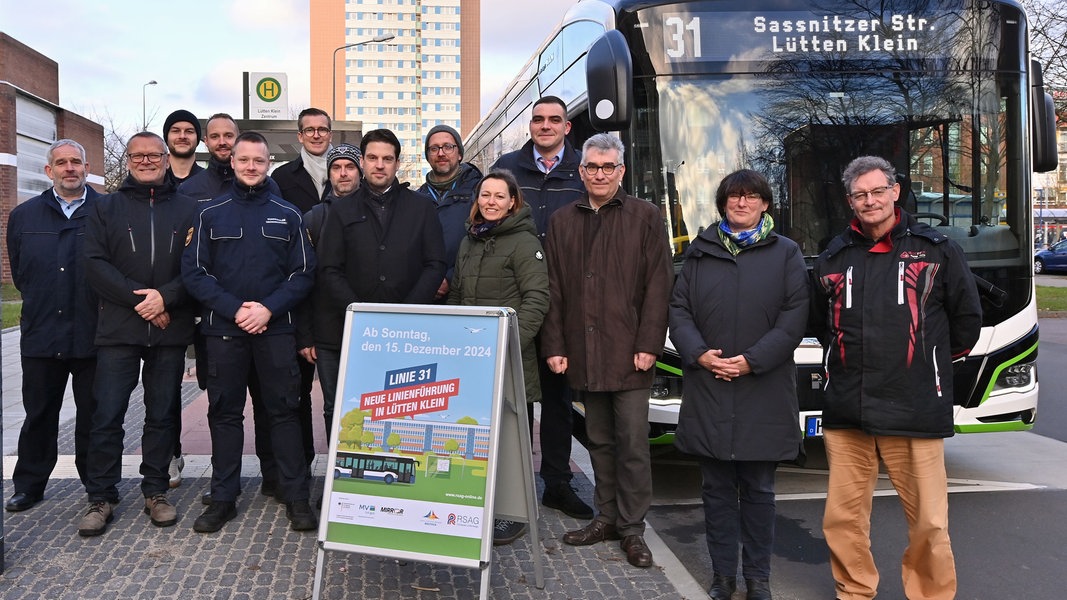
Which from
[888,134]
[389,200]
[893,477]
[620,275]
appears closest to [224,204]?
[389,200]

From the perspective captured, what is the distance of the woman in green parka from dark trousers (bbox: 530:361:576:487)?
0.49 meters

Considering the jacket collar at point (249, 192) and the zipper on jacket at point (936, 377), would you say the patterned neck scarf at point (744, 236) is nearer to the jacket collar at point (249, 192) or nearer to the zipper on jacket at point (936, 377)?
the zipper on jacket at point (936, 377)

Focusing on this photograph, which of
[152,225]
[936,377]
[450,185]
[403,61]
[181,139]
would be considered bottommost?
[936,377]

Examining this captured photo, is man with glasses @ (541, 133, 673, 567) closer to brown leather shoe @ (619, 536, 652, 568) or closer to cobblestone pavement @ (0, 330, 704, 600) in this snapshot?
brown leather shoe @ (619, 536, 652, 568)

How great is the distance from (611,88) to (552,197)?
751mm

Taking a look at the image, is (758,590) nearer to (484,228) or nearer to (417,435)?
(417,435)

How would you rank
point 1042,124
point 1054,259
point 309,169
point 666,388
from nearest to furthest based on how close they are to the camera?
point 666,388 → point 309,169 → point 1042,124 → point 1054,259

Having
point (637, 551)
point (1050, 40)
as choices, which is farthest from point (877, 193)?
point (1050, 40)

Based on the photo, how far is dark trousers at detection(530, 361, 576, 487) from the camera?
5.07m

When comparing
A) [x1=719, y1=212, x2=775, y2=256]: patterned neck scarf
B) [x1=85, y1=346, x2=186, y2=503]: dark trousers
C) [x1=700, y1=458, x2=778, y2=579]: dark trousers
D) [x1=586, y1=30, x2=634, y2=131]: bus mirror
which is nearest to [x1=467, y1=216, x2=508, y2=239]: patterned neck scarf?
[x1=586, y1=30, x2=634, y2=131]: bus mirror

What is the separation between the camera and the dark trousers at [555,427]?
507cm

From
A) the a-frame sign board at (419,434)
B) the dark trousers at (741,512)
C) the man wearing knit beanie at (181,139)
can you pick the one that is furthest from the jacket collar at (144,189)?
the dark trousers at (741,512)

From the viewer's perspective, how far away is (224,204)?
4.66 m

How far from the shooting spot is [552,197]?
5.10m
